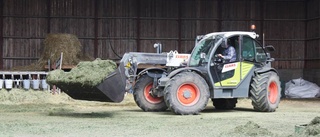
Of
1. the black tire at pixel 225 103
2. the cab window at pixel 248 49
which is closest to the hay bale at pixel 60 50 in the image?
the black tire at pixel 225 103

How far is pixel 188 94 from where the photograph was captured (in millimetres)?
12453

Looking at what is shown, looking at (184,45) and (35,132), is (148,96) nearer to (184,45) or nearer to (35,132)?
(35,132)

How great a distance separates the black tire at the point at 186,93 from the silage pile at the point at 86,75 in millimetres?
1535

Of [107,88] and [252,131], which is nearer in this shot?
[252,131]

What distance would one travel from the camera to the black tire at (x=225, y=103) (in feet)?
48.5

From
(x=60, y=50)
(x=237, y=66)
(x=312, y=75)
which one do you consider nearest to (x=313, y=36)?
(x=312, y=75)

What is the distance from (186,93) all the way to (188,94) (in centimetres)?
7

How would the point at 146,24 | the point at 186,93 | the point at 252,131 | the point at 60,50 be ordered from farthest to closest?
1. the point at 146,24
2. the point at 60,50
3. the point at 186,93
4. the point at 252,131

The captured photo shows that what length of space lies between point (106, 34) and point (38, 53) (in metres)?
3.29

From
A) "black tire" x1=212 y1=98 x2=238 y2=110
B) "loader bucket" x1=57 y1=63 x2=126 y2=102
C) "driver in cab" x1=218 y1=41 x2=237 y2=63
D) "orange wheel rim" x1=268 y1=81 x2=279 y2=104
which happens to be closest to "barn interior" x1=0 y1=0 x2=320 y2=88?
"black tire" x1=212 y1=98 x2=238 y2=110

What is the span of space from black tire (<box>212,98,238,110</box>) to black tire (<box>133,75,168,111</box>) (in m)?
2.02

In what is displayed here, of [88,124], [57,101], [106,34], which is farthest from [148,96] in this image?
[106,34]

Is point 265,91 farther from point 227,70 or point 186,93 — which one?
point 186,93

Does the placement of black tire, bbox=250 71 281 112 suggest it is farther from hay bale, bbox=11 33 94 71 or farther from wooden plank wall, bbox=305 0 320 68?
wooden plank wall, bbox=305 0 320 68
